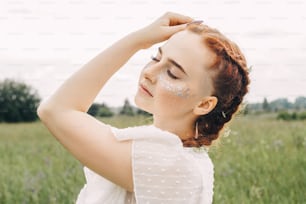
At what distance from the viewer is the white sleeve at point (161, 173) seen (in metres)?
1.96

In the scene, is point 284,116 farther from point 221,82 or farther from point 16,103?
point 221,82

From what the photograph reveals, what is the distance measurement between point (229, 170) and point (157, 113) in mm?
2444

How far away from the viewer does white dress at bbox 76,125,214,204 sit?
196cm

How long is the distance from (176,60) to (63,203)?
1.90m

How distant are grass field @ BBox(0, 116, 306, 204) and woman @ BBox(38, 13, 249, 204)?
3.62ft

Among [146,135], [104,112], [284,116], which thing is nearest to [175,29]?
[146,135]

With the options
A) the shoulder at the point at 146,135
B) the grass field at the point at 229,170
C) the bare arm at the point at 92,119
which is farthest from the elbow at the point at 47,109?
the grass field at the point at 229,170

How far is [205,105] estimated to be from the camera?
2.04m

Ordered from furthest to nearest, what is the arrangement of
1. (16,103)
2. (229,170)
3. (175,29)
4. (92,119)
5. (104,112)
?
(16,103), (104,112), (229,170), (175,29), (92,119)

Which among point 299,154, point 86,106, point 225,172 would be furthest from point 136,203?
point 299,154

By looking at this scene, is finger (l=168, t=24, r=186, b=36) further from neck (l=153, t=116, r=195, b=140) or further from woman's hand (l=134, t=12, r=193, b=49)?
neck (l=153, t=116, r=195, b=140)

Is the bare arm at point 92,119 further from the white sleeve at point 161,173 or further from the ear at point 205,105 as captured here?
the ear at point 205,105

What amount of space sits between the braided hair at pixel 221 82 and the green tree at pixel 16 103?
22.8 ft

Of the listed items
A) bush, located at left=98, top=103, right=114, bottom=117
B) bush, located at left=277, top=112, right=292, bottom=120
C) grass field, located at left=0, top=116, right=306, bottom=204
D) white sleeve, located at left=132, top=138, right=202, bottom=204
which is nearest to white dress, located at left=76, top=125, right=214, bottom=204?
white sleeve, located at left=132, top=138, right=202, bottom=204
